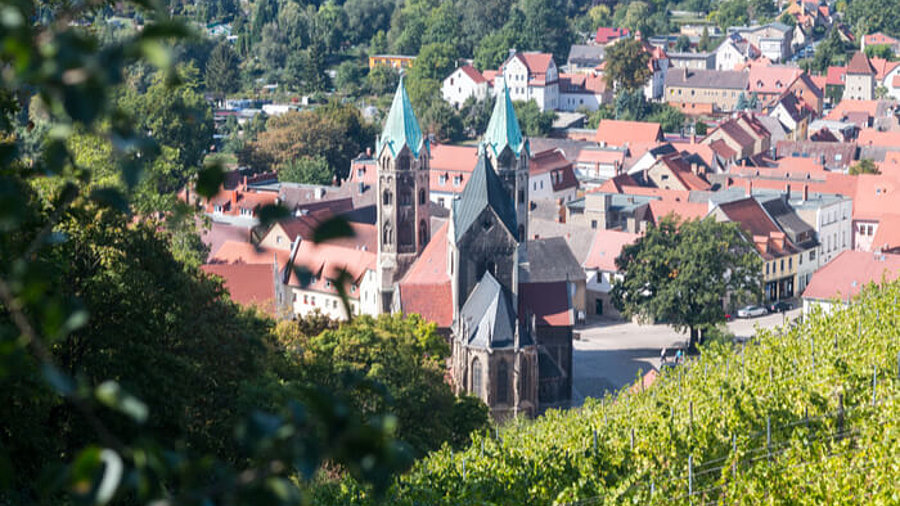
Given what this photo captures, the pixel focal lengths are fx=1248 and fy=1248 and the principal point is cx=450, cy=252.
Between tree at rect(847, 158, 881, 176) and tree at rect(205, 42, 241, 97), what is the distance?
63090 mm

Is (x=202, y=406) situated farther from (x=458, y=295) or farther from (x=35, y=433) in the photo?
(x=458, y=295)

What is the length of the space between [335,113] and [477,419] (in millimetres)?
58486

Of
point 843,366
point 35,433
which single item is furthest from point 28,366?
point 843,366

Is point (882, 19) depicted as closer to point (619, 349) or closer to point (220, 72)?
point (220, 72)

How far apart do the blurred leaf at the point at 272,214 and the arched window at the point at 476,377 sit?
1347 inches

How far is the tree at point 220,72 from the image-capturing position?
118125 mm

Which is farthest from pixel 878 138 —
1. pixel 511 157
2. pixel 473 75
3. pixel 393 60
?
pixel 393 60

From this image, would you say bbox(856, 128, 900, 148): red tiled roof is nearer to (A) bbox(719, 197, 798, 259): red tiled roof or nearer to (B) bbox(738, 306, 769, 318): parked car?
(A) bbox(719, 197, 798, 259): red tiled roof

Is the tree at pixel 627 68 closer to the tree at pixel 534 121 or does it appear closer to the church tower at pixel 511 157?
the tree at pixel 534 121

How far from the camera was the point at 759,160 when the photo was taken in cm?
8188

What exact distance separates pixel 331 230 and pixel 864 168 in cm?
7654

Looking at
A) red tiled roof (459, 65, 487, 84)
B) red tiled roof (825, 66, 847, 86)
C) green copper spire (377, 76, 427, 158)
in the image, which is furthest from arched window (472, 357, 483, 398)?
red tiled roof (825, 66, 847, 86)

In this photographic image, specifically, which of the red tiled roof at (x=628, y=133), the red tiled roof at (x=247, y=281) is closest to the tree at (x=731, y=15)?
the red tiled roof at (x=628, y=133)

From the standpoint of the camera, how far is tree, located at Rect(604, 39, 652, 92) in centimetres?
11831
